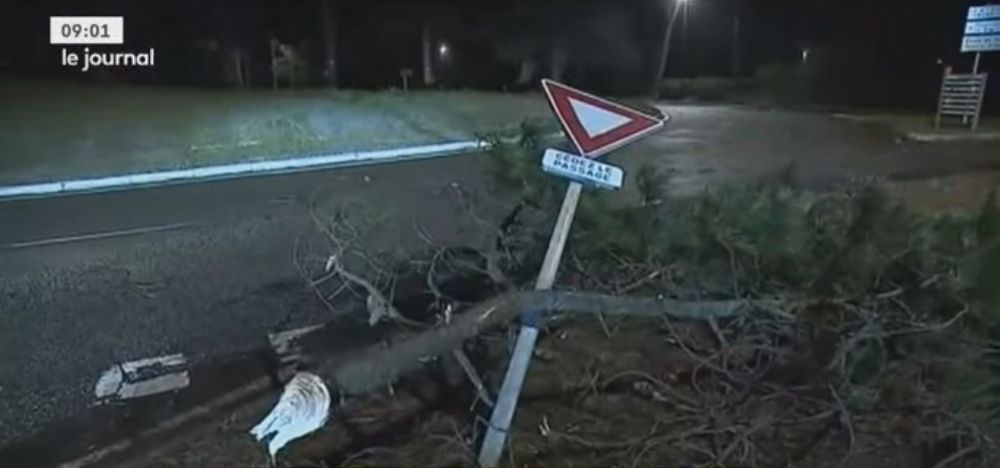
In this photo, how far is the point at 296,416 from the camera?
2.78 meters

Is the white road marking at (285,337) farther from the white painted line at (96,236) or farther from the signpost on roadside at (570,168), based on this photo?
the white painted line at (96,236)

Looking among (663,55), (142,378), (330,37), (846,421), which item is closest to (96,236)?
(142,378)

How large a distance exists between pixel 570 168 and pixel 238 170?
27.0 ft

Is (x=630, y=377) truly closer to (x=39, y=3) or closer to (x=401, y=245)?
(x=401, y=245)

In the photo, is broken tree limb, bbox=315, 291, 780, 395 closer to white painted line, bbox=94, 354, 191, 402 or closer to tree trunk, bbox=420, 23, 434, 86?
white painted line, bbox=94, 354, 191, 402

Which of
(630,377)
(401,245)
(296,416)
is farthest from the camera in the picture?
(401,245)

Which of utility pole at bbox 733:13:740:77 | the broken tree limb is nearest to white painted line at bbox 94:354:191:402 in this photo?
the broken tree limb

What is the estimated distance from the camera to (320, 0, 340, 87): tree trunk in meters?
18.3

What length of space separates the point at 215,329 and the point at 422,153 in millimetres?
8151

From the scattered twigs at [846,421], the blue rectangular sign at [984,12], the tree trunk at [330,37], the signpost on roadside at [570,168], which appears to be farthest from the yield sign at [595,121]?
the tree trunk at [330,37]

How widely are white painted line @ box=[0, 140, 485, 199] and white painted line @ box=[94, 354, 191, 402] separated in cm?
389

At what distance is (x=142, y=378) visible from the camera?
3.87 metres

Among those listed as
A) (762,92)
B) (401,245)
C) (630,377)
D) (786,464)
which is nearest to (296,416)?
(630,377)

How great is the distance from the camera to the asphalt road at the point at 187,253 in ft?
13.5
